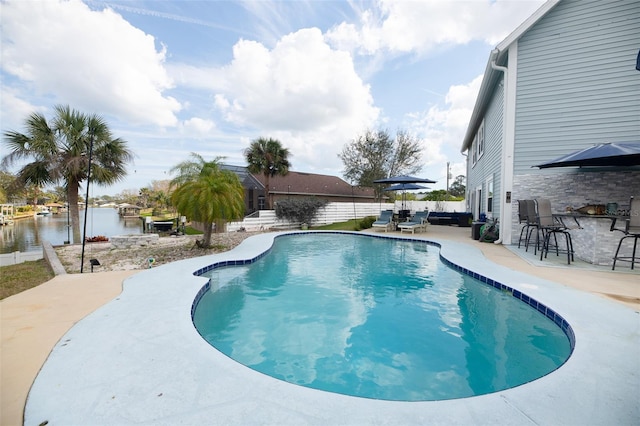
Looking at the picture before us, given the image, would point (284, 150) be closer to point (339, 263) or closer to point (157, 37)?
point (157, 37)

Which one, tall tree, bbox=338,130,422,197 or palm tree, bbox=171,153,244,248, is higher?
tall tree, bbox=338,130,422,197

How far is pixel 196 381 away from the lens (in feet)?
7.75

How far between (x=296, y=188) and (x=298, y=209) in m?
8.94

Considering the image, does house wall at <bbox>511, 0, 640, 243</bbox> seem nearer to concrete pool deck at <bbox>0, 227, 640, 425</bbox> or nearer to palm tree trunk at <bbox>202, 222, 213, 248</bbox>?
concrete pool deck at <bbox>0, 227, 640, 425</bbox>

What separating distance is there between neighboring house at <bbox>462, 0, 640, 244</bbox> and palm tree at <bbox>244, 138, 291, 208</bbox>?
A: 516 inches

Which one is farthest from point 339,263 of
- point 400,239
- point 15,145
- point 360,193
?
point 360,193

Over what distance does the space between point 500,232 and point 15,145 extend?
17.7 meters

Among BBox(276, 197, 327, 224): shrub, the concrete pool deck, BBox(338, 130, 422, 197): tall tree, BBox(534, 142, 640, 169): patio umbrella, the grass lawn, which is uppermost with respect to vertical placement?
BBox(338, 130, 422, 197): tall tree

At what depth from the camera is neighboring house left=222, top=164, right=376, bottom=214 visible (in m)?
22.4

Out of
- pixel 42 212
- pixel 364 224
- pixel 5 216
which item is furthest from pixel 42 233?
pixel 42 212

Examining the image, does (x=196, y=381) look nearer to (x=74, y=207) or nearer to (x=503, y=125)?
(x=503, y=125)

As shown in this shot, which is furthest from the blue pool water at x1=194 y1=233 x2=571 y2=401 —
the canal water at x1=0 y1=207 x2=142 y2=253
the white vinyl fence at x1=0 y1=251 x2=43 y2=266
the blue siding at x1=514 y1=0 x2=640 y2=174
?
the canal water at x1=0 y1=207 x2=142 y2=253

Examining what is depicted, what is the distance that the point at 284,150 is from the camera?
1988 cm

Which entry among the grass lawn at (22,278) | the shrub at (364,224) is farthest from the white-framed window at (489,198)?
the grass lawn at (22,278)
